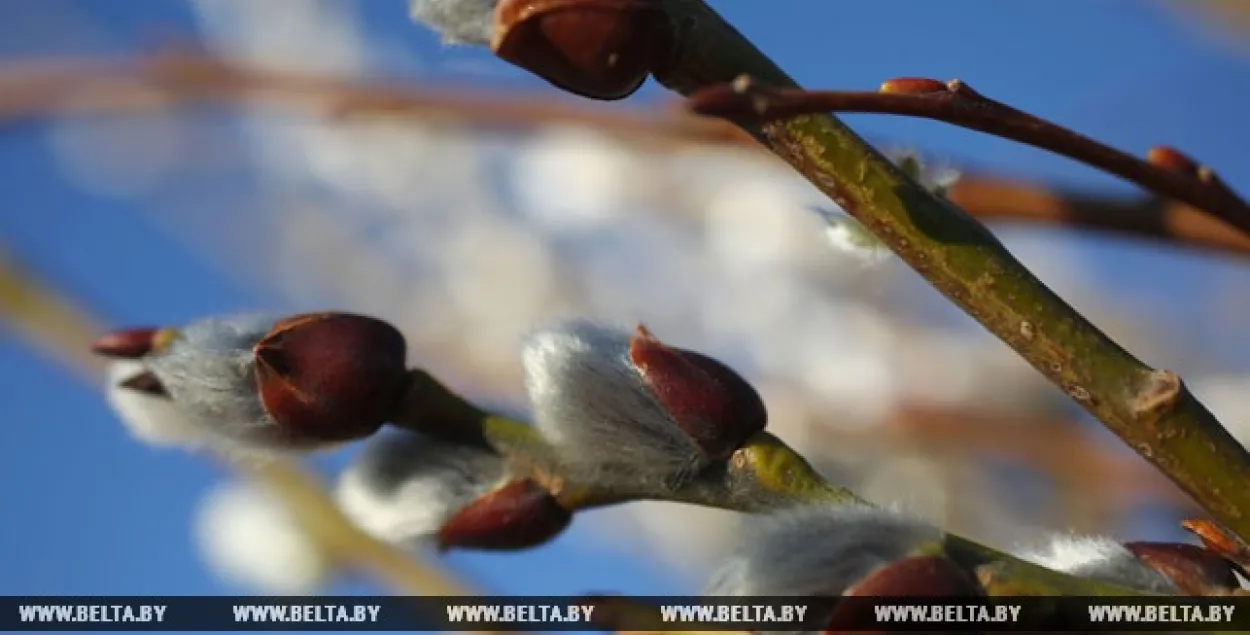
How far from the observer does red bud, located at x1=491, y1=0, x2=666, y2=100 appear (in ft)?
1.34

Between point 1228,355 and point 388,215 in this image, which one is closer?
point 1228,355

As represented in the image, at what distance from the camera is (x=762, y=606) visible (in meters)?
0.41

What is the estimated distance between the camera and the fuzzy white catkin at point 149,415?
567 millimetres

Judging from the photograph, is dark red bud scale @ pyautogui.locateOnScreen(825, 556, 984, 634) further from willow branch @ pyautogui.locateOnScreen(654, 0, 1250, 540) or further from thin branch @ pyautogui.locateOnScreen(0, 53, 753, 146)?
Answer: thin branch @ pyautogui.locateOnScreen(0, 53, 753, 146)

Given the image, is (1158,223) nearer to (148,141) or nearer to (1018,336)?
(1018,336)

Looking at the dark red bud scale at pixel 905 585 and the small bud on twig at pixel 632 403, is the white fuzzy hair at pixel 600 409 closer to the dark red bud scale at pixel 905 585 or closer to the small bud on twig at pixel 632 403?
the small bud on twig at pixel 632 403

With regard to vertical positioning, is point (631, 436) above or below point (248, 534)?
below

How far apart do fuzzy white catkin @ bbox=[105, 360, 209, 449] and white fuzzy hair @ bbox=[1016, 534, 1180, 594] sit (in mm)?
313

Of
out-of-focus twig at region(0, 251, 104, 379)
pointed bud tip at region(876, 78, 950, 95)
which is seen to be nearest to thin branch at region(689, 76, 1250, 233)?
pointed bud tip at region(876, 78, 950, 95)

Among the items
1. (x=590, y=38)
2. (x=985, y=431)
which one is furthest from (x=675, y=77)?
(x=985, y=431)

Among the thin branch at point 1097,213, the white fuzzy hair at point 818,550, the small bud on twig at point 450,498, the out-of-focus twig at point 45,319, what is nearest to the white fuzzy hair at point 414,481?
the small bud on twig at point 450,498

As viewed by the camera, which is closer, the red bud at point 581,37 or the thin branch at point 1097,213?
the red bud at point 581,37

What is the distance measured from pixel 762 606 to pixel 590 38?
0.17 m

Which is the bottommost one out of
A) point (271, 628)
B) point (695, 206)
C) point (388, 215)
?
point (271, 628)
